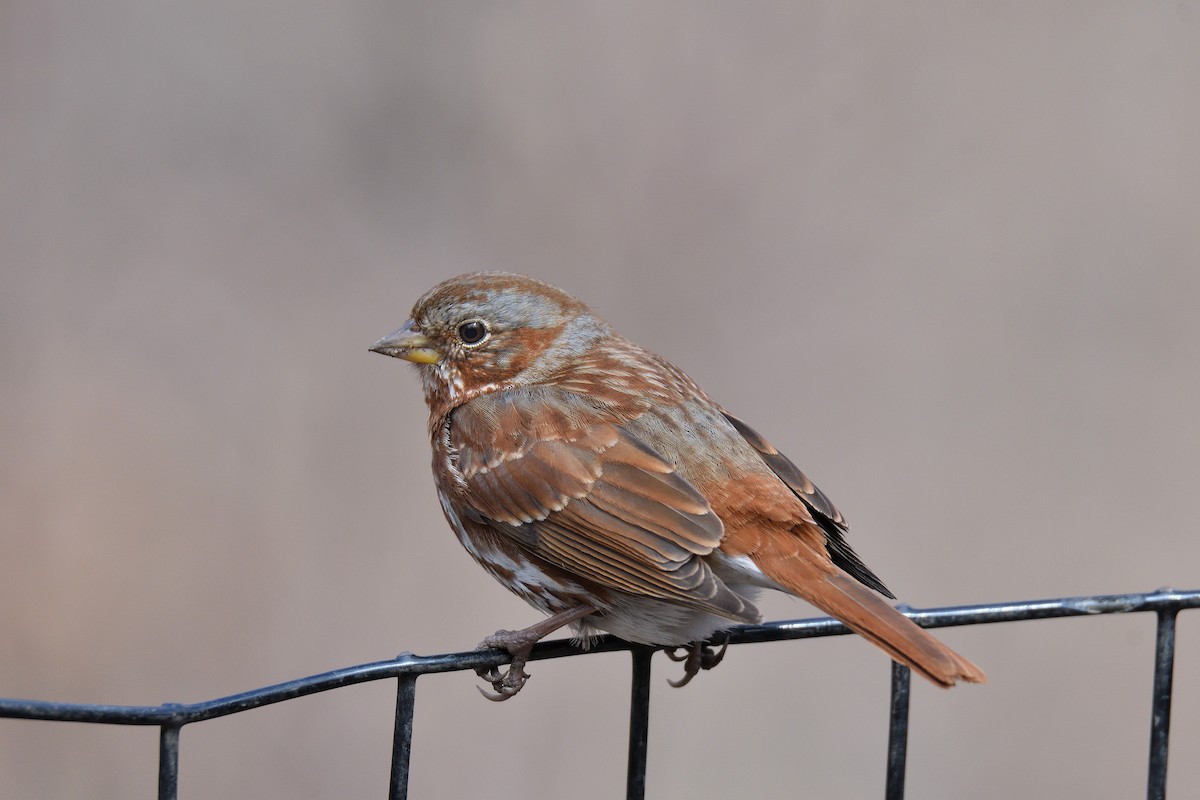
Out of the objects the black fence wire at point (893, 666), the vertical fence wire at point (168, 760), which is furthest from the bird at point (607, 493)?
the vertical fence wire at point (168, 760)

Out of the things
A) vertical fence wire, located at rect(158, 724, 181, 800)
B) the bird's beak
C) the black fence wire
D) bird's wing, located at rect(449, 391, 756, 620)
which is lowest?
vertical fence wire, located at rect(158, 724, 181, 800)

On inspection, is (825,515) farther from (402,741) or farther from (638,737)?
(402,741)

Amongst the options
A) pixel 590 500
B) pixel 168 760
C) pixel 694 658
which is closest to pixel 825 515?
pixel 694 658

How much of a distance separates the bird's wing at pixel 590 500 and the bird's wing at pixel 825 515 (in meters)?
0.33

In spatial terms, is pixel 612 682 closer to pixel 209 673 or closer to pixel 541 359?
pixel 209 673

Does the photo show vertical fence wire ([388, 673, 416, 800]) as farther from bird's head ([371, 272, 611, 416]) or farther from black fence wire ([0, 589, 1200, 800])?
bird's head ([371, 272, 611, 416])

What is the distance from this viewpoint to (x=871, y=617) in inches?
116

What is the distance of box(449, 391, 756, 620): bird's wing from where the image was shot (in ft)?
11.0

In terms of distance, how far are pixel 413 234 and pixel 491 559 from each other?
317 centimetres

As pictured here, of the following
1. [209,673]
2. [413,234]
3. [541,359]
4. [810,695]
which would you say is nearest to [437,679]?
[209,673]

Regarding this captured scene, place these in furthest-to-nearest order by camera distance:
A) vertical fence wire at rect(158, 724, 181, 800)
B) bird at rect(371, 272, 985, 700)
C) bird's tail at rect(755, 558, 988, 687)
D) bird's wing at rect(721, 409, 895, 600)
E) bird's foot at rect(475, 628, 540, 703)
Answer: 1. bird's wing at rect(721, 409, 895, 600)
2. bird at rect(371, 272, 985, 700)
3. bird's foot at rect(475, 628, 540, 703)
4. bird's tail at rect(755, 558, 988, 687)
5. vertical fence wire at rect(158, 724, 181, 800)

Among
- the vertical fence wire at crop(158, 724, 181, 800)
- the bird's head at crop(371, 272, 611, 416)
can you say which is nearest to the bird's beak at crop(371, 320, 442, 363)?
the bird's head at crop(371, 272, 611, 416)

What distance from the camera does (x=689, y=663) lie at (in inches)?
143

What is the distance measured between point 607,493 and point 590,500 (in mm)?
46
